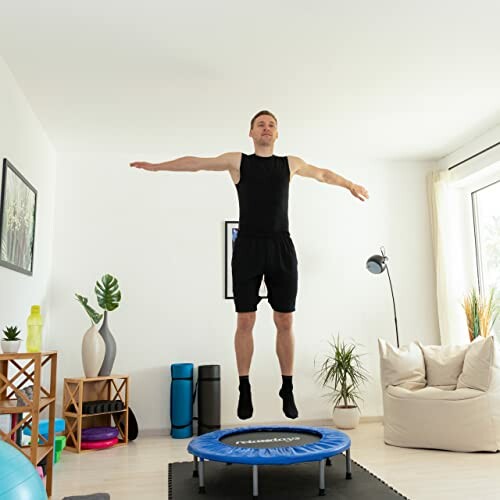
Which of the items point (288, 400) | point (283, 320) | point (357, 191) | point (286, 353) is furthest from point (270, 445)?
point (357, 191)

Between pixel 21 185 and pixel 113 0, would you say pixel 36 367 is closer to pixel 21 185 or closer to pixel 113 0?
pixel 21 185

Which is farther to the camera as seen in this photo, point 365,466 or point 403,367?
point 403,367

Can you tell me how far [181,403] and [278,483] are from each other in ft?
5.81

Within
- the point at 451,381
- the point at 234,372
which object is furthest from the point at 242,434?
the point at 451,381

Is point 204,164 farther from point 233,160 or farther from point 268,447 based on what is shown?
point 268,447

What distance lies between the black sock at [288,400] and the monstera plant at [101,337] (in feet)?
8.31

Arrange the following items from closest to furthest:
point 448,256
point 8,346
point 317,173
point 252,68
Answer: point 317,173, point 8,346, point 252,68, point 448,256

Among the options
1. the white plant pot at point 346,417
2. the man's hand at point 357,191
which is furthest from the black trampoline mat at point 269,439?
the man's hand at point 357,191

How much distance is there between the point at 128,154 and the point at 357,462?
3.72m

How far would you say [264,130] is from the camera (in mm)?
2678

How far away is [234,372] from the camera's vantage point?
544cm

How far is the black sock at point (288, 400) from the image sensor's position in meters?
2.75

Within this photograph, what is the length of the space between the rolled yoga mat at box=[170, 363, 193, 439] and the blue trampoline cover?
1.18 m

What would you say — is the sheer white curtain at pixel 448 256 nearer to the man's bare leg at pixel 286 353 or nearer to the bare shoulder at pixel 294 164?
the man's bare leg at pixel 286 353
